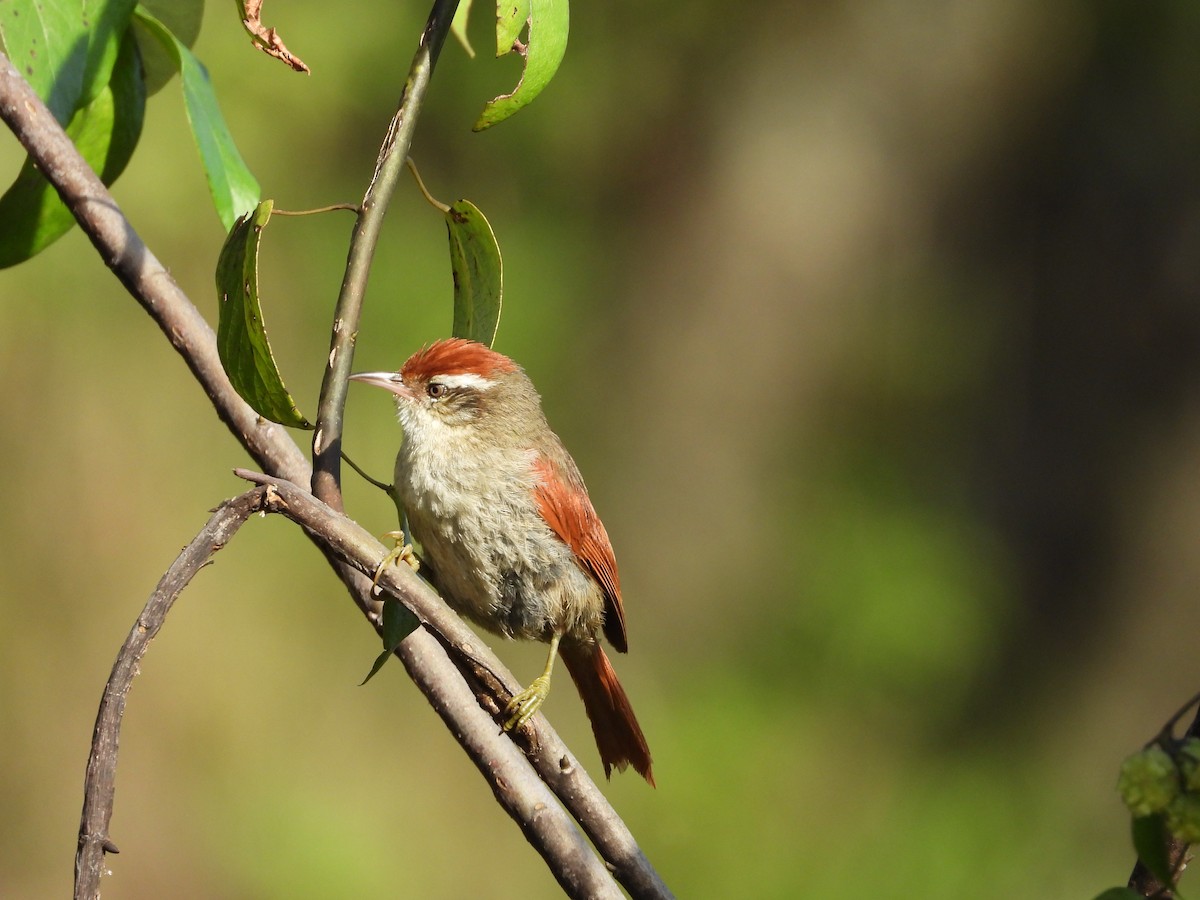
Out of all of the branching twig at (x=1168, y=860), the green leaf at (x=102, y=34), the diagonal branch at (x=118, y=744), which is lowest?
the branching twig at (x=1168, y=860)

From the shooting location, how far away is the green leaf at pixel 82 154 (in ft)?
8.16

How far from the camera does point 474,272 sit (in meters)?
2.21

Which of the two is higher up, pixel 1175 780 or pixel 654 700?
pixel 654 700

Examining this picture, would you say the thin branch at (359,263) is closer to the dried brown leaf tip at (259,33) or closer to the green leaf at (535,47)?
the green leaf at (535,47)

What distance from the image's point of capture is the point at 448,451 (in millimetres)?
3092

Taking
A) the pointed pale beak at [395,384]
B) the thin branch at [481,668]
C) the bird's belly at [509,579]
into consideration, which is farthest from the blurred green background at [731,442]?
the thin branch at [481,668]

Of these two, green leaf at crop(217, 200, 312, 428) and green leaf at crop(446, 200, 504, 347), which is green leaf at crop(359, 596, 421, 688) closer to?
green leaf at crop(217, 200, 312, 428)

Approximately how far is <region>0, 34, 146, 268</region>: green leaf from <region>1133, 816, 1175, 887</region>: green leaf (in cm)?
223

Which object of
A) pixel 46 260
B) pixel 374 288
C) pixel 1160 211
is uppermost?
pixel 46 260

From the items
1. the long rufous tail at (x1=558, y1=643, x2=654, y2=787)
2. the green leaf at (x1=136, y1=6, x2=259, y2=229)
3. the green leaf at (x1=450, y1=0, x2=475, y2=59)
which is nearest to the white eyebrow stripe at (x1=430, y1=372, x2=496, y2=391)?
the long rufous tail at (x1=558, y1=643, x2=654, y2=787)

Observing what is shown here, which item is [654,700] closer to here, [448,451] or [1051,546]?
[1051,546]

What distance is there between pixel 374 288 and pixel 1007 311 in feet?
13.6

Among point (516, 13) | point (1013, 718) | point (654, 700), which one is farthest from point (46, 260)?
point (1013, 718)

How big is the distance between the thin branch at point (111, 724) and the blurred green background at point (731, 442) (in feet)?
17.9
